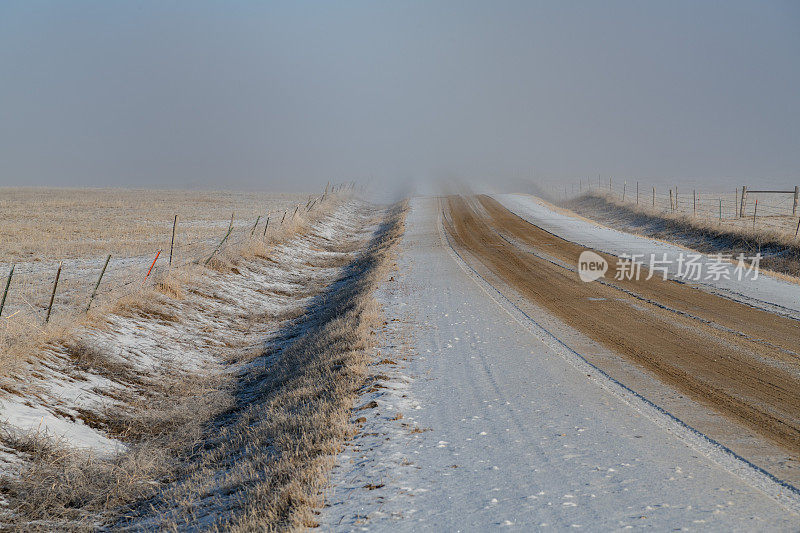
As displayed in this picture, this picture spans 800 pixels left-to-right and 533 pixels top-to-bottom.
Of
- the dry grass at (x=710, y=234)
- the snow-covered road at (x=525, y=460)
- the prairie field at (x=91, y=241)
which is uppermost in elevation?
the dry grass at (x=710, y=234)

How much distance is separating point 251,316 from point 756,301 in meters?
11.6

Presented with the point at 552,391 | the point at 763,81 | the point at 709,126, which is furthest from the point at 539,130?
the point at 552,391

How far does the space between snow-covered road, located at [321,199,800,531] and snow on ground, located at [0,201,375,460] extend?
4057 mm

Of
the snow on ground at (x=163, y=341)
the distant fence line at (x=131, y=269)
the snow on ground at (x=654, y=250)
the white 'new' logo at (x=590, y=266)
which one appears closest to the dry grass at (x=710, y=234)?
the snow on ground at (x=654, y=250)

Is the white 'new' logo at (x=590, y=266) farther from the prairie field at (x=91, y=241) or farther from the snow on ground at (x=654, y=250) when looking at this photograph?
the prairie field at (x=91, y=241)

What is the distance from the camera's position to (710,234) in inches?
891

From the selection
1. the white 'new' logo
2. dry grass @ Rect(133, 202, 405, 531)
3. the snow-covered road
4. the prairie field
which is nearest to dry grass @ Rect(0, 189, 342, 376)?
the prairie field

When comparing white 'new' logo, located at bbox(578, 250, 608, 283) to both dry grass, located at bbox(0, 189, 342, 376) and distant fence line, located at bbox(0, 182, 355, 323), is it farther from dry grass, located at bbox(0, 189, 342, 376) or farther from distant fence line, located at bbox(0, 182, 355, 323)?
dry grass, located at bbox(0, 189, 342, 376)

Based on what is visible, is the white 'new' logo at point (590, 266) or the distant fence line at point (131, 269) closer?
the distant fence line at point (131, 269)

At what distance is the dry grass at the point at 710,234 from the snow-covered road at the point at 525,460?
12.9 metres

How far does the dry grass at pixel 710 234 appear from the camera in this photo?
18344 millimetres

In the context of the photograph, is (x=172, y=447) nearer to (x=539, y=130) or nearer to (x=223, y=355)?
(x=223, y=355)

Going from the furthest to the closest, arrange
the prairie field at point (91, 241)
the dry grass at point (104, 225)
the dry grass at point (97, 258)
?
the dry grass at point (104, 225) → the prairie field at point (91, 241) → the dry grass at point (97, 258)

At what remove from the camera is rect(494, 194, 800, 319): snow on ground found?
490 inches
